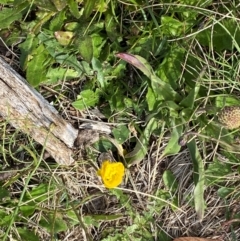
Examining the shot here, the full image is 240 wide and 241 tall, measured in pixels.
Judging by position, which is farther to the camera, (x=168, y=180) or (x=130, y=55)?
Result: (x=168, y=180)

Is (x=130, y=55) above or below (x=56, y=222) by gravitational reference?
above

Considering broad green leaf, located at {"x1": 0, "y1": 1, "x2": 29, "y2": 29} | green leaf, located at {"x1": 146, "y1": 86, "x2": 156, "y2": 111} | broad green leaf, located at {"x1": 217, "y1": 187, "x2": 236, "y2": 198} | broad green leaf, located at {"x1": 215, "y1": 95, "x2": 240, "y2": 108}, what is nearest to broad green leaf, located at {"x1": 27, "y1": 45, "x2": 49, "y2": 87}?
broad green leaf, located at {"x1": 0, "y1": 1, "x2": 29, "y2": 29}

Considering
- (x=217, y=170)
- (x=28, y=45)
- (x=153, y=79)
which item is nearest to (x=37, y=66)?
(x=28, y=45)

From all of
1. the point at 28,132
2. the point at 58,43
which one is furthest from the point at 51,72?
the point at 28,132

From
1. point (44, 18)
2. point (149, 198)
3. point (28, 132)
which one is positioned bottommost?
point (149, 198)

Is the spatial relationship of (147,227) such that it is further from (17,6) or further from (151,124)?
(17,6)

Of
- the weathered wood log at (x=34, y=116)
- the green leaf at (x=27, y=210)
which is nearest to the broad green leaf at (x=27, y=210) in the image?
the green leaf at (x=27, y=210)

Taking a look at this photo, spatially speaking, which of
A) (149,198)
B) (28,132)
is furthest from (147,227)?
(28,132)

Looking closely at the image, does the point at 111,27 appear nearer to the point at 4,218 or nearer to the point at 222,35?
the point at 222,35
